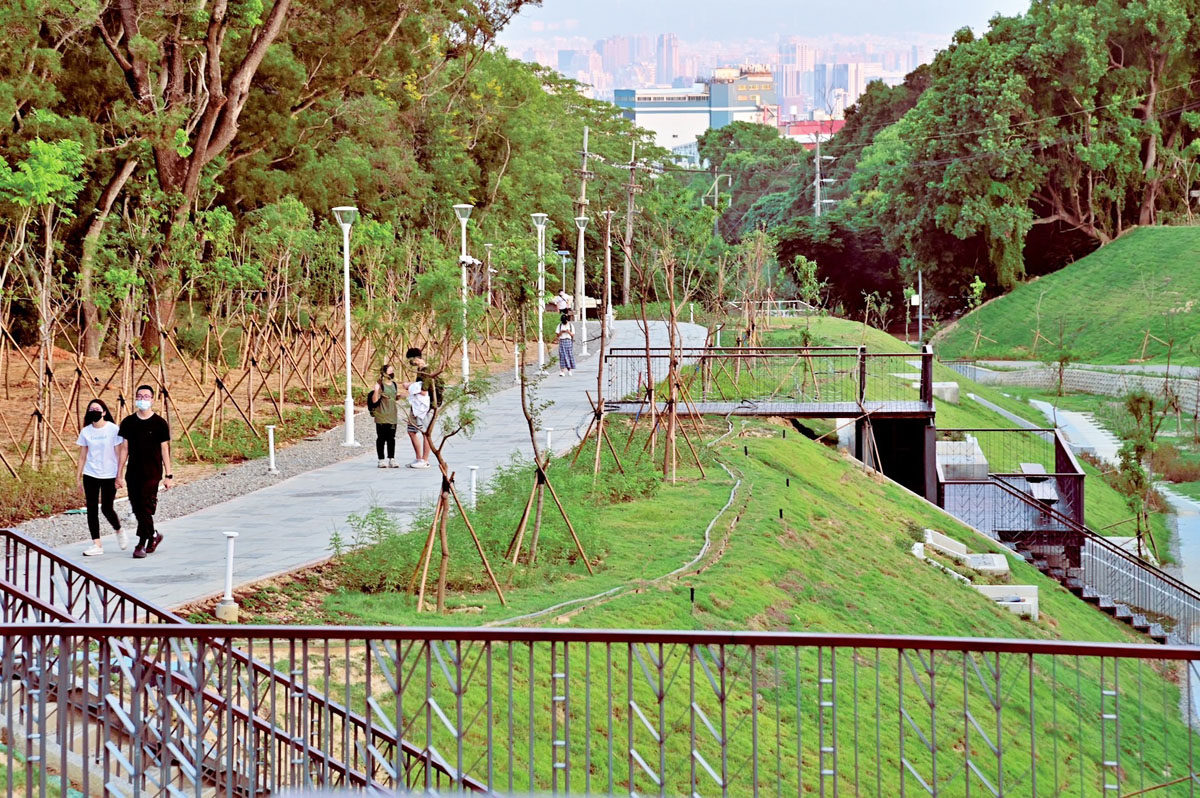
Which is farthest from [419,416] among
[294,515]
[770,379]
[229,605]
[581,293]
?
[581,293]

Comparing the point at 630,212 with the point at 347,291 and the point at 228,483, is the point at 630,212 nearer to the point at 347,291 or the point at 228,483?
the point at 347,291

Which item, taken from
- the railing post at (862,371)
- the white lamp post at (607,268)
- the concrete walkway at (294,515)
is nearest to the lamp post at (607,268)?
the white lamp post at (607,268)

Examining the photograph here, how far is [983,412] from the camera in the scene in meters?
38.5

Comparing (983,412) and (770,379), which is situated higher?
(770,379)

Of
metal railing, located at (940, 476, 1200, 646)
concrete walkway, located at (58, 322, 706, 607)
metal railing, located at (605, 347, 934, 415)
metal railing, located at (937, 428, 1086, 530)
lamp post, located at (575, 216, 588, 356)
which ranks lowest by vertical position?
metal railing, located at (940, 476, 1200, 646)

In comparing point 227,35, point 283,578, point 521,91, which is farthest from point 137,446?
point 521,91

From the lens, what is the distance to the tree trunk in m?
24.4

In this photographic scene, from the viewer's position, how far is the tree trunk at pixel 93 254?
24422 mm

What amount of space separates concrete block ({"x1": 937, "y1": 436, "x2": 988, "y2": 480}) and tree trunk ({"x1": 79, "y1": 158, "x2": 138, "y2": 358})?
1500 centimetres

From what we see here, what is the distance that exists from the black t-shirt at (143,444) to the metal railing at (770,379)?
9982mm

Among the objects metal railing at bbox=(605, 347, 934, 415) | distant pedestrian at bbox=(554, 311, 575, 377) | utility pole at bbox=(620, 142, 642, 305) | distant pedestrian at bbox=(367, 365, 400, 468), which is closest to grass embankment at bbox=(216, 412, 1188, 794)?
distant pedestrian at bbox=(367, 365, 400, 468)

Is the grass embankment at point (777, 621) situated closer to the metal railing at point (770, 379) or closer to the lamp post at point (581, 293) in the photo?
the metal railing at point (770, 379)

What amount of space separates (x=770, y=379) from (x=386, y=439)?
1224 centimetres

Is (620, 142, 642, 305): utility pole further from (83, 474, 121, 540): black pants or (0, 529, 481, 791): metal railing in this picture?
(0, 529, 481, 791): metal railing
